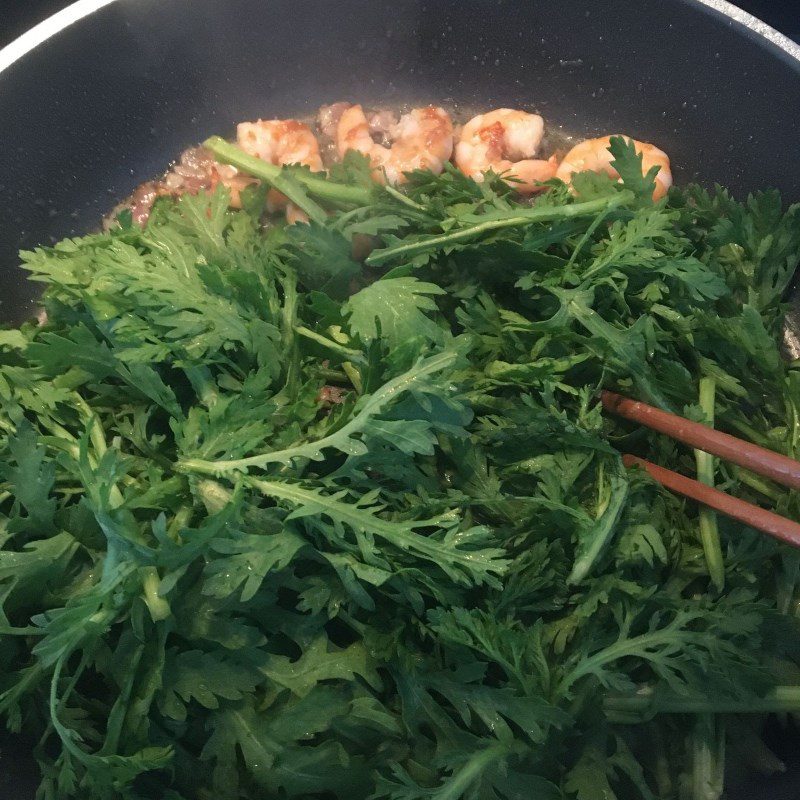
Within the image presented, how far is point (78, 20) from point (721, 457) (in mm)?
2235

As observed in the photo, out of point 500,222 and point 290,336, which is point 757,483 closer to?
point 500,222

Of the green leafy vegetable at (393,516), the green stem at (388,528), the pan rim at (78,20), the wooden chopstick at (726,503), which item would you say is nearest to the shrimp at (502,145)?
the green leafy vegetable at (393,516)

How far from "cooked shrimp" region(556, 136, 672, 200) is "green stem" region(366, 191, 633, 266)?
43 cm

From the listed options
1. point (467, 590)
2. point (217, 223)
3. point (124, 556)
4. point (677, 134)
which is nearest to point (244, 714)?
point (124, 556)

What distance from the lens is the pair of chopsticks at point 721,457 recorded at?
1.35 m

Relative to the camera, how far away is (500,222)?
1.58m

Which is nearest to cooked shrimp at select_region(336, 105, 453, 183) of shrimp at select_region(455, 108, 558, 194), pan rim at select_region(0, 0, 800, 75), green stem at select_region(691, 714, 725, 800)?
shrimp at select_region(455, 108, 558, 194)

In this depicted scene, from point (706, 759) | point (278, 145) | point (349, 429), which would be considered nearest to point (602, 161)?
point (278, 145)

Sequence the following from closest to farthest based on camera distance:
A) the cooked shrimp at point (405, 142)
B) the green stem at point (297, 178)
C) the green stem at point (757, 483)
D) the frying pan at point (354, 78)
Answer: the green stem at point (757, 483)
the green stem at point (297, 178)
the frying pan at point (354, 78)
the cooked shrimp at point (405, 142)

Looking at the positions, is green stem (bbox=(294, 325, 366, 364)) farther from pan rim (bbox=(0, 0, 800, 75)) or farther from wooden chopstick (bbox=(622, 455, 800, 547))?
pan rim (bbox=(0, 0, 800, 75))

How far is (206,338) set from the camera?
54.4 inches

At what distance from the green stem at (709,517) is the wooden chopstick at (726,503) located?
0.04 m

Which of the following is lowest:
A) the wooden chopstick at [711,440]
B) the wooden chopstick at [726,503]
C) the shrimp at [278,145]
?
the wooden chopstick at [726,503]

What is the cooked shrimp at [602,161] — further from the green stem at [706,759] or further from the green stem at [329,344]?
the green stem at [706,759]
